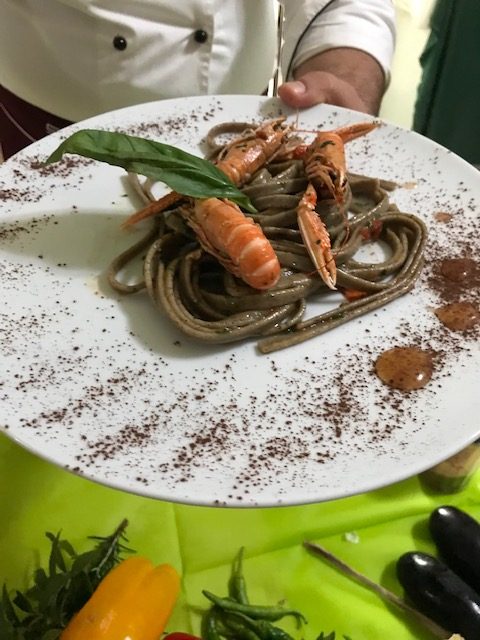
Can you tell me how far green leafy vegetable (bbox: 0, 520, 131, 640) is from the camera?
62.8 inches

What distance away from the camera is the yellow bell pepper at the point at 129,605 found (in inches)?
61.1

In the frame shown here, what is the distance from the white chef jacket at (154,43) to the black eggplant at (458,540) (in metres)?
1.50

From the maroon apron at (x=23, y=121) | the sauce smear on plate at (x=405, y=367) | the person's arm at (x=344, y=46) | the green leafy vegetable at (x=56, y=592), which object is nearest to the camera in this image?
the sauce smear on plate at (x=405, y=367)

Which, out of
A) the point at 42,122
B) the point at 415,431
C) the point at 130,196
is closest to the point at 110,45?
the point at 42,122

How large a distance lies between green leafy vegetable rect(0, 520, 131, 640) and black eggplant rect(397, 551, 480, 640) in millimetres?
723

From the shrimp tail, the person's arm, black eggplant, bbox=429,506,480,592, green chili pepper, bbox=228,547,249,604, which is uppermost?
the person's arm

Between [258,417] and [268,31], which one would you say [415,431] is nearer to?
[258,417]

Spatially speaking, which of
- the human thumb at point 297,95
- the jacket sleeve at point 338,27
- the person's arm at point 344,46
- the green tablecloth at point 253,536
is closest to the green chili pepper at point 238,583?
the green tablecloth at point 253,536

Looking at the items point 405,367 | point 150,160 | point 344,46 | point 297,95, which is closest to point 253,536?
point 405,367

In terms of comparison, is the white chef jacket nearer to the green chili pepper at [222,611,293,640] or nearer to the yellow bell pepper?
the yellow bell pepper

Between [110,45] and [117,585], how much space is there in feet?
5.11

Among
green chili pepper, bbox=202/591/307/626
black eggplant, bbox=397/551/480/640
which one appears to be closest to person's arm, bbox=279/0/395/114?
black eggplant, bbox=397/551/480/640

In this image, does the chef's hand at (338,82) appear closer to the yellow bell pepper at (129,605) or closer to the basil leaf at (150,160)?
the basil leaf at (150,160)

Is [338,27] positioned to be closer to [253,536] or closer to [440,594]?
[253,536]
